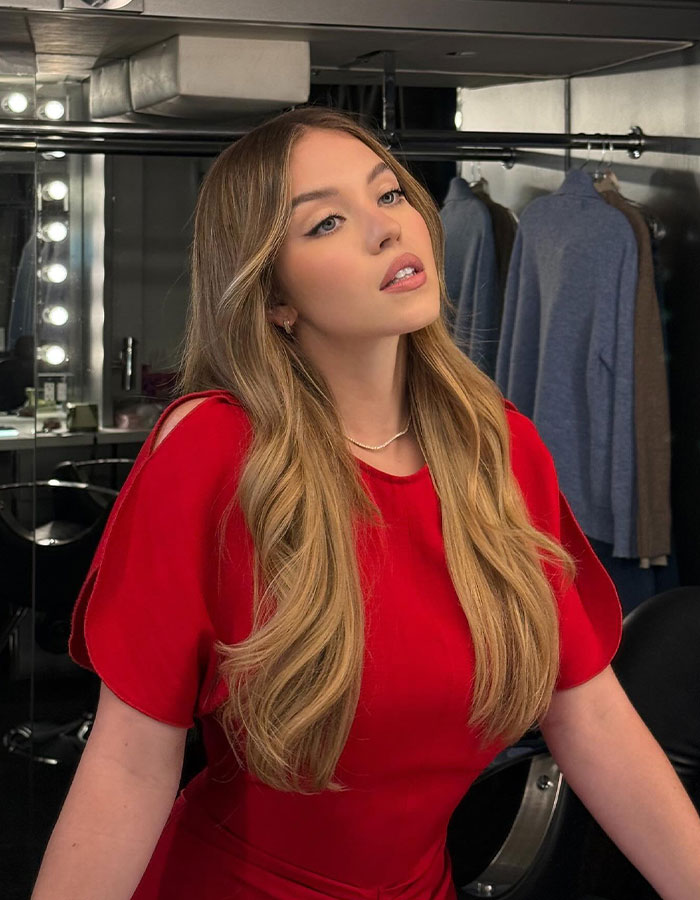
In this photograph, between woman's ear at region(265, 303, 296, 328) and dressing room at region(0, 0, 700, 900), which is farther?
woman's ear at region(265, 303, 296, 328)

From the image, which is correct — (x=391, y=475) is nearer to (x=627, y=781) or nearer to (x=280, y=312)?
(x=280, y=312)

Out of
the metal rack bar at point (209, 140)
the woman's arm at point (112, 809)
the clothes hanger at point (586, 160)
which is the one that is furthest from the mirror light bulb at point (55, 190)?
the woman's arm at point (112, 809)

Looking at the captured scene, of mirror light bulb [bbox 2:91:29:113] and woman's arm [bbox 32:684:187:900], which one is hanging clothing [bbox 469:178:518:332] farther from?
woman's arm [bbox 32:684:187:900]

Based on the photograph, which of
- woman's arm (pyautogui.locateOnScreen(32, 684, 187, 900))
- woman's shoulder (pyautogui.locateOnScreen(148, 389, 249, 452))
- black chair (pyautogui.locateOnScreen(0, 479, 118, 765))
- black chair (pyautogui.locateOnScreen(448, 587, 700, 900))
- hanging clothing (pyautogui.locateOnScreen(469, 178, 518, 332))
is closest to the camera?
woman's arm (pyautogui.locateOnScreen(32, 684, 187, 900))

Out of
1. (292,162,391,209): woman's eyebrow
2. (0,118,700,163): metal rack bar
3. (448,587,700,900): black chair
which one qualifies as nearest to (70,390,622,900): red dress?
(292,162,391,209): woman's eyebrow

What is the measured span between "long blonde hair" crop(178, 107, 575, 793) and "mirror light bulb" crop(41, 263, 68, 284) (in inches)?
61.8

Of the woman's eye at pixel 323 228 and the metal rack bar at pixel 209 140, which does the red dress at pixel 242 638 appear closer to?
the woman's eye at pixel 323 228

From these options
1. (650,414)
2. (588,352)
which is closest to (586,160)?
(588,352)

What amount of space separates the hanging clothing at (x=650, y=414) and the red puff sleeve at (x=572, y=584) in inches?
52.4

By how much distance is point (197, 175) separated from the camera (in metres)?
3.02

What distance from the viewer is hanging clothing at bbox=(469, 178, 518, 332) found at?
124 inches

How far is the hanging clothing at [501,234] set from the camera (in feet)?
10.4

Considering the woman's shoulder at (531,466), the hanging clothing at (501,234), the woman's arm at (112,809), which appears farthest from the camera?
the hanging clothing at (501,234)

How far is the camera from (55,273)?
2902 millimetres
